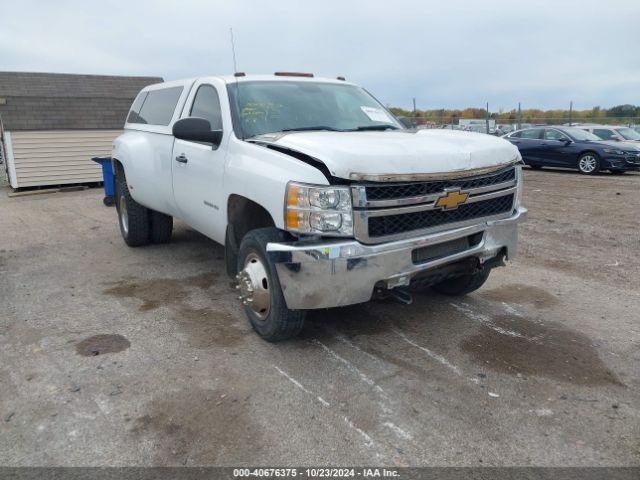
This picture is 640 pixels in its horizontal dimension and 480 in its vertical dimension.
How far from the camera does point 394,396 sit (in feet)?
10.6

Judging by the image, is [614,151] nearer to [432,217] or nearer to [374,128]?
[374,128]

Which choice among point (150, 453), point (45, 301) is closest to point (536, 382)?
point (150, 453)

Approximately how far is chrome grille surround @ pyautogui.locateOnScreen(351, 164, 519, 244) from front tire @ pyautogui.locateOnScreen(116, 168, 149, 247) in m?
4.25

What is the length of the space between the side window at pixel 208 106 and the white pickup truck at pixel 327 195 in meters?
0.02

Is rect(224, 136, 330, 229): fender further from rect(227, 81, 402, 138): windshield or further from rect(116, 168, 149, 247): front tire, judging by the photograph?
rect(116, 168, 149, 247): front tire

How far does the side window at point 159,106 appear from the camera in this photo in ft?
18.5

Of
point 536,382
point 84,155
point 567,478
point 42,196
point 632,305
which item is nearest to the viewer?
point 567,478

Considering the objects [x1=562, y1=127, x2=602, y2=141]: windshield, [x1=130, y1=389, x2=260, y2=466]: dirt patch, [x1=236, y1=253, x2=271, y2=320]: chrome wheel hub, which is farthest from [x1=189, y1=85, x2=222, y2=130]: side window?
[x1=562, y1=127, x2=602, y2=141]: windshield

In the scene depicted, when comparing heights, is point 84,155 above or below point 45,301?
above

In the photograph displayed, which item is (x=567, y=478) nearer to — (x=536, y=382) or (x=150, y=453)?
(x=536, y=382)

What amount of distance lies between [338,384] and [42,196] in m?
12.8

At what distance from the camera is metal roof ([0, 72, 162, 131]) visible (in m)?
14.3

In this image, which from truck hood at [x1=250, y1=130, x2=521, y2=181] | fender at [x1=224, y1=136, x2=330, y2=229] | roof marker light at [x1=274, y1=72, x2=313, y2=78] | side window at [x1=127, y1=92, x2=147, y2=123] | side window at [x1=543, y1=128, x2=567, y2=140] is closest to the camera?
truck hood at [x1=250, y1=130, x2=521, y2=181]

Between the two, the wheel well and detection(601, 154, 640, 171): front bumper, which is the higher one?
the wheel well
